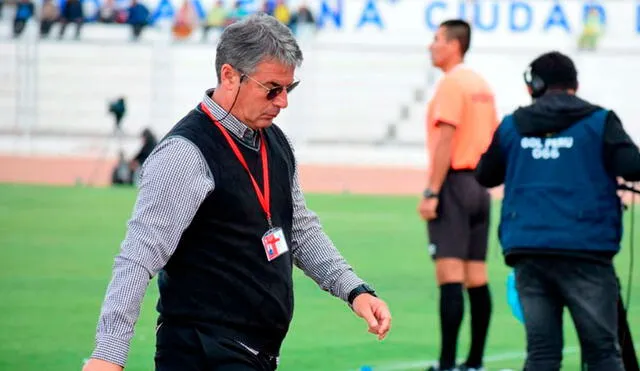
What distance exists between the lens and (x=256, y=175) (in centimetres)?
503

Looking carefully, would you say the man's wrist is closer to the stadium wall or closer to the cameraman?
the cameraman

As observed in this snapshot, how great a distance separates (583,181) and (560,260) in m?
0.37

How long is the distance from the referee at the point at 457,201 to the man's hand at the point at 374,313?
4145mm

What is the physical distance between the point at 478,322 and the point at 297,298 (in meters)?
3.70

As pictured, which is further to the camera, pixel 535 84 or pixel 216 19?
pixel 216 19

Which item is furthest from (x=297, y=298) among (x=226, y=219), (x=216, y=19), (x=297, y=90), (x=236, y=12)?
(x=216, y=19)

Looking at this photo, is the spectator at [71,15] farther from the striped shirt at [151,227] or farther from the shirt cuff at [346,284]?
the striped shirt at [151,227]

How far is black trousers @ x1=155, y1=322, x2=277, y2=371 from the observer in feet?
16.3

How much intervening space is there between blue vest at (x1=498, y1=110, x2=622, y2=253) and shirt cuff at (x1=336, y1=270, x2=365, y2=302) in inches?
80.1

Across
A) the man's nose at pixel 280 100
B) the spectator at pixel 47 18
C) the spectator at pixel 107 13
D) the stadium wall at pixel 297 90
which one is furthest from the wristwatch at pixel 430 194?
the spectator at pixel 107 13

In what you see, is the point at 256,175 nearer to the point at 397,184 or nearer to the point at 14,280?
the point at 14,280

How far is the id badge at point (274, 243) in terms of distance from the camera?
198 inches

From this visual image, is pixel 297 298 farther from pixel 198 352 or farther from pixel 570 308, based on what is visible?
pixel 198 352

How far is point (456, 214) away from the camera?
945 cm
